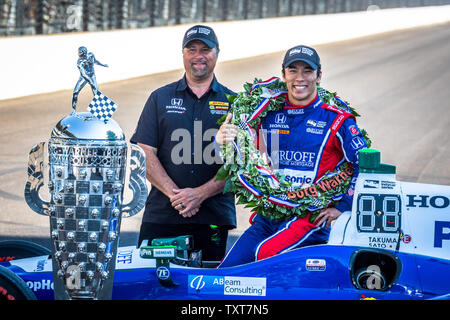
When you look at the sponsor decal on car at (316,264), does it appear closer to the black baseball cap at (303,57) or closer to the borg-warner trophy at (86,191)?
the borg-warner trophy at (86,191)

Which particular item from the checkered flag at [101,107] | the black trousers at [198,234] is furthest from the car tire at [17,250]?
the checkered flag at [101,107]

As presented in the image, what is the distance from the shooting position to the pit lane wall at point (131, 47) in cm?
1477

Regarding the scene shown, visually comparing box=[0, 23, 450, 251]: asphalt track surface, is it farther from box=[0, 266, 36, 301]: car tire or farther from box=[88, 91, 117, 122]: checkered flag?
box=[88, 91, 117, 122]: checkered flag

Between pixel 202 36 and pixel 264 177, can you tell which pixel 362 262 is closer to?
pixel 264 177

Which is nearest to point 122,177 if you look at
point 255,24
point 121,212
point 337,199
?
point 121,212

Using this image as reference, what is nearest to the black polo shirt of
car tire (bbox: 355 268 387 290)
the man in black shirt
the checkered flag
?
the man in black shirt

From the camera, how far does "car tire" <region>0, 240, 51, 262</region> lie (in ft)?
18.2

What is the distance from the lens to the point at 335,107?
5172 millimetres

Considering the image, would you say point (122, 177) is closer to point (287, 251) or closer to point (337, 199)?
point (287, 251)

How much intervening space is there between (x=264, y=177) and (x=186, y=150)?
82 centimetres

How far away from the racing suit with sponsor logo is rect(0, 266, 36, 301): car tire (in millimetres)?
1315

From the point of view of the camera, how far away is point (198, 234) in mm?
5688

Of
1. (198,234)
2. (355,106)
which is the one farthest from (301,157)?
(355,106)
